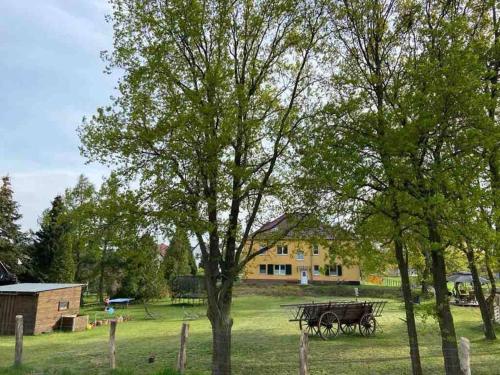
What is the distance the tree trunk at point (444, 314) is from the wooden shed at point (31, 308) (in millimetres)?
20377

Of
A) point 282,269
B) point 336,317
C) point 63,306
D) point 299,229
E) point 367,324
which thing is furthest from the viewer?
point 282,269

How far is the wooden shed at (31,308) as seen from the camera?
77.5 feet

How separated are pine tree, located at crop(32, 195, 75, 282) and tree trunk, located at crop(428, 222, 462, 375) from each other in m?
30.2

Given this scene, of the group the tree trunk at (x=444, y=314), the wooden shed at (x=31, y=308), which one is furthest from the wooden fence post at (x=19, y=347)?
the wooden shed at (x=31, y=308)

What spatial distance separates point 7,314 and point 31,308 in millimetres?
1353

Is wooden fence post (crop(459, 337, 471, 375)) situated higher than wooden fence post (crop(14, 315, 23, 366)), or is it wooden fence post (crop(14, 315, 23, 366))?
wooden fence post (crop(459, 337, 471, 375))

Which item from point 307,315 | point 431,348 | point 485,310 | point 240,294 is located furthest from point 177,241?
point 240,294

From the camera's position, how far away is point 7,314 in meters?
24.0

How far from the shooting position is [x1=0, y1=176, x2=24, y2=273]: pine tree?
3494 centimetres

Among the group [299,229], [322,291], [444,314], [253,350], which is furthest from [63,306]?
[322,291]

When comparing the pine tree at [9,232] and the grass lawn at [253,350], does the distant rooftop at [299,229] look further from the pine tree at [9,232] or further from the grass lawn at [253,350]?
the pine tree at [9,232]

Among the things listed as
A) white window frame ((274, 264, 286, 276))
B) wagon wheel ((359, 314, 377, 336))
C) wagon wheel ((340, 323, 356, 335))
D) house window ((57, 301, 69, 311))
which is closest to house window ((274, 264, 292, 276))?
white window frame ((274, 264, 286, 276))

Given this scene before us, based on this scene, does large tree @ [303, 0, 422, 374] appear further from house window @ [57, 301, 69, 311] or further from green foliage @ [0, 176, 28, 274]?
green foliage @ [0, 176, 28, 274]

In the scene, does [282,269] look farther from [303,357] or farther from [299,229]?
[303,357]
